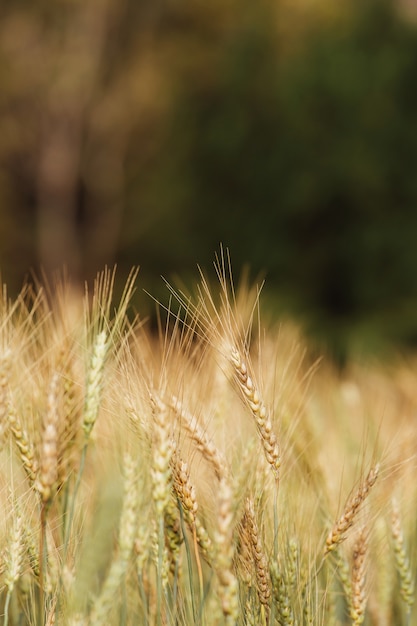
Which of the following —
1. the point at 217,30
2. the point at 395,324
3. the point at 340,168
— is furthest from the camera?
the point at 217,30

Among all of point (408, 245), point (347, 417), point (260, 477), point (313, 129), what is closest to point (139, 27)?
point (313, 129)

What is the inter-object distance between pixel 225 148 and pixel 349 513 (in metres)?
5.51

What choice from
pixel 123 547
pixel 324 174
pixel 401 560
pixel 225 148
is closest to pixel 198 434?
pixel 123 547

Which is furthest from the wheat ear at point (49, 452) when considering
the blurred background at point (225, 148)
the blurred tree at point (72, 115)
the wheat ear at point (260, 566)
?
the blurred tree at point (72, 115)

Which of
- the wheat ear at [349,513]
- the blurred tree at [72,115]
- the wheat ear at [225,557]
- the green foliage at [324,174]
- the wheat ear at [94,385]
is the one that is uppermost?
the blurred tree at [72,115]

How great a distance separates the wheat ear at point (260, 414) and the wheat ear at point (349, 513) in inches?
3.7

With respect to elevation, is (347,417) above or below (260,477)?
above

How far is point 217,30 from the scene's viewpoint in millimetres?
7078

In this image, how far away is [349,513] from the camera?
80 cm

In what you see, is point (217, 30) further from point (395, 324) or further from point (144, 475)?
point (144, 475)

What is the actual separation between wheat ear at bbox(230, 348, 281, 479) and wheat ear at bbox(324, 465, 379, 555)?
3.7 inches

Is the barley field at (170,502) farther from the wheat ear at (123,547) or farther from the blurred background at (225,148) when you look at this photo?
the blurred background at (225,148)

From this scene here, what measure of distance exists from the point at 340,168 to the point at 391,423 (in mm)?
4634

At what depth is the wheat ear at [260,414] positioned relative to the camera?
78cm
